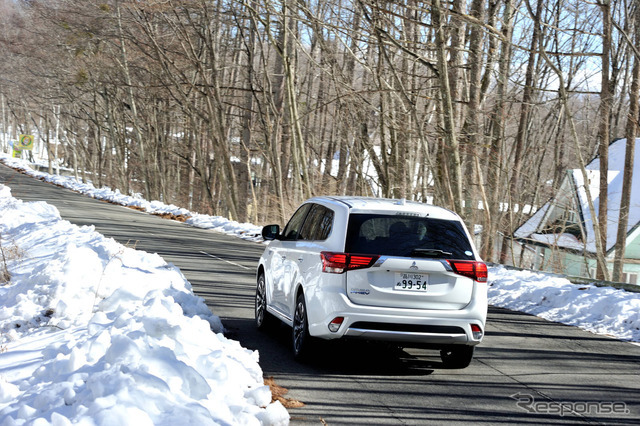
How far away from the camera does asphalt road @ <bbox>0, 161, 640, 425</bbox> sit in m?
6.36

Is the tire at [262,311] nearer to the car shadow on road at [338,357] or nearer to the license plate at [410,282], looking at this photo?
the car shadow on road at [338,357]

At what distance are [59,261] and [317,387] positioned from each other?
4.85 metres

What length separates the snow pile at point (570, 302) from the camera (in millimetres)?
11345

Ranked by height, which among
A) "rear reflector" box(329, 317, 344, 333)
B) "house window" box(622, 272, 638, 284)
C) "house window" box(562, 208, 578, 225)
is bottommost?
"house window" box(622, 272, 638, 284)

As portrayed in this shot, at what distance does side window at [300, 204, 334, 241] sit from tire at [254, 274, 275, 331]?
1.36m

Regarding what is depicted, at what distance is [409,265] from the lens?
7.41m

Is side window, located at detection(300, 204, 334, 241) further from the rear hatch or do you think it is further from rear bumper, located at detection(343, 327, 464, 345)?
rear bumper, located at detection(343, 327, 464, 345)

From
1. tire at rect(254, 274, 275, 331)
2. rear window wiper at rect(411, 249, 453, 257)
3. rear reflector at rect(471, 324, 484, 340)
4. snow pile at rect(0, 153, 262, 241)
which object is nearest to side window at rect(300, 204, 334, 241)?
rear window wiper at rect(411, 249, 453, 257)

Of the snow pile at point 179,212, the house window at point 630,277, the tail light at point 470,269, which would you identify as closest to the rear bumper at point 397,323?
the tail light at point 470,269

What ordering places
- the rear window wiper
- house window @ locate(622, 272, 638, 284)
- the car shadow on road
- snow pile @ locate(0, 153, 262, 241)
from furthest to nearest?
house window @ locate(622, 272, 638, 284) < snow pile @ locate(0, 153, 262, 241) < the car shadow on road < the rear window wiper

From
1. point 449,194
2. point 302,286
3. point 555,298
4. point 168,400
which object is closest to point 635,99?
point 449,194

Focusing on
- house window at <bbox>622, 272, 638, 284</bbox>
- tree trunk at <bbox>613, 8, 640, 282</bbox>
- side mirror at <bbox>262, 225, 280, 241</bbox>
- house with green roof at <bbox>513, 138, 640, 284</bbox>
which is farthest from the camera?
house window at <bbox>622, 272, 638, 284</bbox>

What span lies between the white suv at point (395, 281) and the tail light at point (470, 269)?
10 mm

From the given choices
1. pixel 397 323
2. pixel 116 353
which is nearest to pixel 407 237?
pixel 397 323
